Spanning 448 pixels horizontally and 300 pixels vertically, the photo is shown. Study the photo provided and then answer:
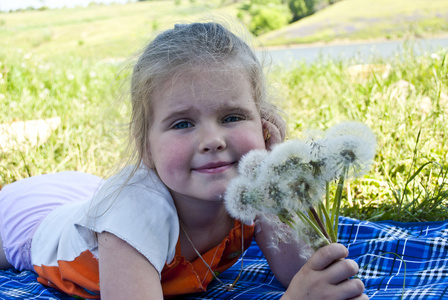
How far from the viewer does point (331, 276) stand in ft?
3.18

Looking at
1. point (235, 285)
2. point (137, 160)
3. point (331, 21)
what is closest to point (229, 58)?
point (137, 160)

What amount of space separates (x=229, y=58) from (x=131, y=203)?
1.93 ft

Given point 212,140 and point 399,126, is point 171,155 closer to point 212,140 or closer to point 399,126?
point 212,140

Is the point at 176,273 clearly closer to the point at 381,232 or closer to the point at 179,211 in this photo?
the point at 179,211

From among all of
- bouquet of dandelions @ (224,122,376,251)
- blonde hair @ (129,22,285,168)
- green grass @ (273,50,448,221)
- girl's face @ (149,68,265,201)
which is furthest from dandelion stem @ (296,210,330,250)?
green grass @ (273,50,448,221)

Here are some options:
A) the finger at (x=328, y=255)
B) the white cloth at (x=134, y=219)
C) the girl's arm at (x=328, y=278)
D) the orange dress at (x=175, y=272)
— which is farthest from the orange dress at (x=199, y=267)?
the finger at (x=328, y=255)

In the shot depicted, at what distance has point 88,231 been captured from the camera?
1.54m

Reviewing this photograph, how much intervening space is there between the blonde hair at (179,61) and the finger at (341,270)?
0.74m

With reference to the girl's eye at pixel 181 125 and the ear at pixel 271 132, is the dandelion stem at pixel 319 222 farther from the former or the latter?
the ear at pixel 271 132

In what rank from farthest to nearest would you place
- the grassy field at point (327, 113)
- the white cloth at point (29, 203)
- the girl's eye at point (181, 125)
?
the grassy field at point (327, 113), the white cloth at point (29, 203), the girl's eye at point (181, 125)

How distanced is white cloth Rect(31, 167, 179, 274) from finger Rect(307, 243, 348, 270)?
23.4 inches

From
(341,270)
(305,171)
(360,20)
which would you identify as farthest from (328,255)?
(360,20)

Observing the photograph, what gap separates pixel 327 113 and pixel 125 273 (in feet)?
7.29

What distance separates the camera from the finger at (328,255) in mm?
924
